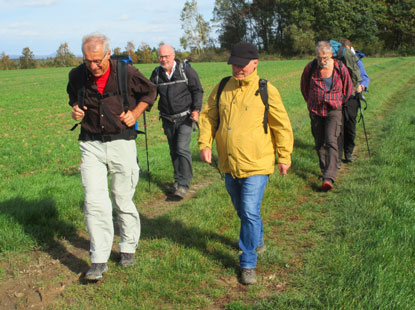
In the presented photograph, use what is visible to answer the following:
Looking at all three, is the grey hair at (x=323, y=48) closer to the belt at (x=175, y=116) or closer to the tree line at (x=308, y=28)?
the belt at (x=175, y=116)

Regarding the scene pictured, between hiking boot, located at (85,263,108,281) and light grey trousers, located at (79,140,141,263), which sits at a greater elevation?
light grey trousers, located at (79,140,141,263)

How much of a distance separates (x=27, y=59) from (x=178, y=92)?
277 feet

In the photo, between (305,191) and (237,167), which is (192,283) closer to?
(237,167)

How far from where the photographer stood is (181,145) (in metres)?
6.77

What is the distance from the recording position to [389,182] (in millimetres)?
6254

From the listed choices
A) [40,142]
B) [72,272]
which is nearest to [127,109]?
[72,272]

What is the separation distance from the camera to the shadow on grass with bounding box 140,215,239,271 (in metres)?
4.35

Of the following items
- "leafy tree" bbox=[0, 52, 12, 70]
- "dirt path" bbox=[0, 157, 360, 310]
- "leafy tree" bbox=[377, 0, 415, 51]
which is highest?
"leafy tree" bbox=[377, 0, 415, 51]

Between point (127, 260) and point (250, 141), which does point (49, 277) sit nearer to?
point (127, 260)

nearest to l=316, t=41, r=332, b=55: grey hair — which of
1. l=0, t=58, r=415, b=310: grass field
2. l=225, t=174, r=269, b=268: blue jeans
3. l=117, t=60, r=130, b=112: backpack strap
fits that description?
l=0, t=58, r=415, b=310: grass field

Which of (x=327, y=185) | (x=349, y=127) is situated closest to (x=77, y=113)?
(x=327, y=185)

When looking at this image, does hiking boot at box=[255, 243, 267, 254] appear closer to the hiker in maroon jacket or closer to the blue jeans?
the blue jeans

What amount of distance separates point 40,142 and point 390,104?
1288cm

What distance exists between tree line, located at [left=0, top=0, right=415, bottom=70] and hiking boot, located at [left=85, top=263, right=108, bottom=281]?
7010 centimetres
